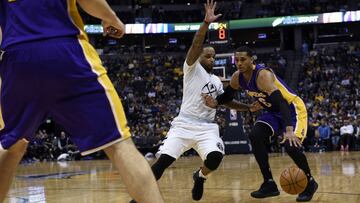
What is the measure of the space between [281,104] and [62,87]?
3335 millimetres

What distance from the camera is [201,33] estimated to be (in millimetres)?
5219

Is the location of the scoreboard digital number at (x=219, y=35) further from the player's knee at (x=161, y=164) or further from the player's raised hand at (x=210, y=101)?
the player's knee at (x=161, y=164)

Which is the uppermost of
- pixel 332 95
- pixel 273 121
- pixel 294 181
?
pixel 273 121

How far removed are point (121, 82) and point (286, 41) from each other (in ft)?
41.8

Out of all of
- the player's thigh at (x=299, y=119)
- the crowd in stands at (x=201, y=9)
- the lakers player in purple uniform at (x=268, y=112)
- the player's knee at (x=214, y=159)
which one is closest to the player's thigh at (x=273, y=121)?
the lakers player in purple uniform at (x=268, y=112)

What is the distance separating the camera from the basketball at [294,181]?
5094 millimetres

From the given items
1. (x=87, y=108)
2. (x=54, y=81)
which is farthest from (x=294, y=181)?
(x=54, y=81)

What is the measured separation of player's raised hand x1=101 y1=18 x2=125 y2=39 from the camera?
2.51 meters

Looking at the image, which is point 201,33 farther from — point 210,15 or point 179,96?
point 179,96

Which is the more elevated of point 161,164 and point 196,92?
point 196,92

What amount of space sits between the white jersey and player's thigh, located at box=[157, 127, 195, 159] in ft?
0.73

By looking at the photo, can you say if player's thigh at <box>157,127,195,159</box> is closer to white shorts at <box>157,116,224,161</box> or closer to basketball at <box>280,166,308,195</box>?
white shorts at <box>157,116,224,161</box>

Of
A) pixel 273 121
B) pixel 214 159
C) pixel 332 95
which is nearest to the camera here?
pixel 214 159

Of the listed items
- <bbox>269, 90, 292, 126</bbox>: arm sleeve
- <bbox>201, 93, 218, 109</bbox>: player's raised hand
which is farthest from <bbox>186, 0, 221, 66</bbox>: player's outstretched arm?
<bbox>269, 90, 292, 126</bbox>: arm sleeve
